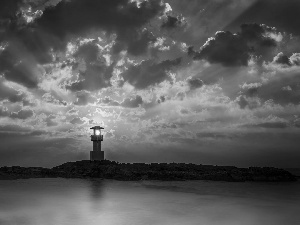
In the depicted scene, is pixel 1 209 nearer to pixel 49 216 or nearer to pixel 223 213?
pixel 49 216

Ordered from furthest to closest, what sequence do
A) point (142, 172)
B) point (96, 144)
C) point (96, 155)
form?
point (142, 172) < point (96, 155) < point (96, 144)

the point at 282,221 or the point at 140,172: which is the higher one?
the point at 140,172

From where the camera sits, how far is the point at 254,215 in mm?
19906

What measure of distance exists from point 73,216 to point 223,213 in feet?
29.0

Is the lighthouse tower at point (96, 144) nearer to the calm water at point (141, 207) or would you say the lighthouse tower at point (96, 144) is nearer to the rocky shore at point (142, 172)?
the rocky shore at point (142, 172)

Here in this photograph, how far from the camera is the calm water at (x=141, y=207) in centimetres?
1752

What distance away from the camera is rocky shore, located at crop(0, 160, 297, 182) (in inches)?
1612

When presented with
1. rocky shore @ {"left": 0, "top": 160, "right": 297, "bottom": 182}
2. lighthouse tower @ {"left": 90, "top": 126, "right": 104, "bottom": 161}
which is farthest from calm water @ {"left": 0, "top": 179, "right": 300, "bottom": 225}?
lighthouse tower @ {"left": 90, "top": 126, "right": 104, "bottom": 161}

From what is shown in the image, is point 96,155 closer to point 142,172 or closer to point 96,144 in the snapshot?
point 96,144

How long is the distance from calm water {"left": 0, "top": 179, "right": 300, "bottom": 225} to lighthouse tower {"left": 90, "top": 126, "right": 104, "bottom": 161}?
11733mm

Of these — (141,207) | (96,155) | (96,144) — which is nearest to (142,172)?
(96,155)

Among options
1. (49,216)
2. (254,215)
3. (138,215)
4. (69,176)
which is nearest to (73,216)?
(49,216)

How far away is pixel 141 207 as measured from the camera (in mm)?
21719

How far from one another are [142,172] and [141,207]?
69.1 feet
